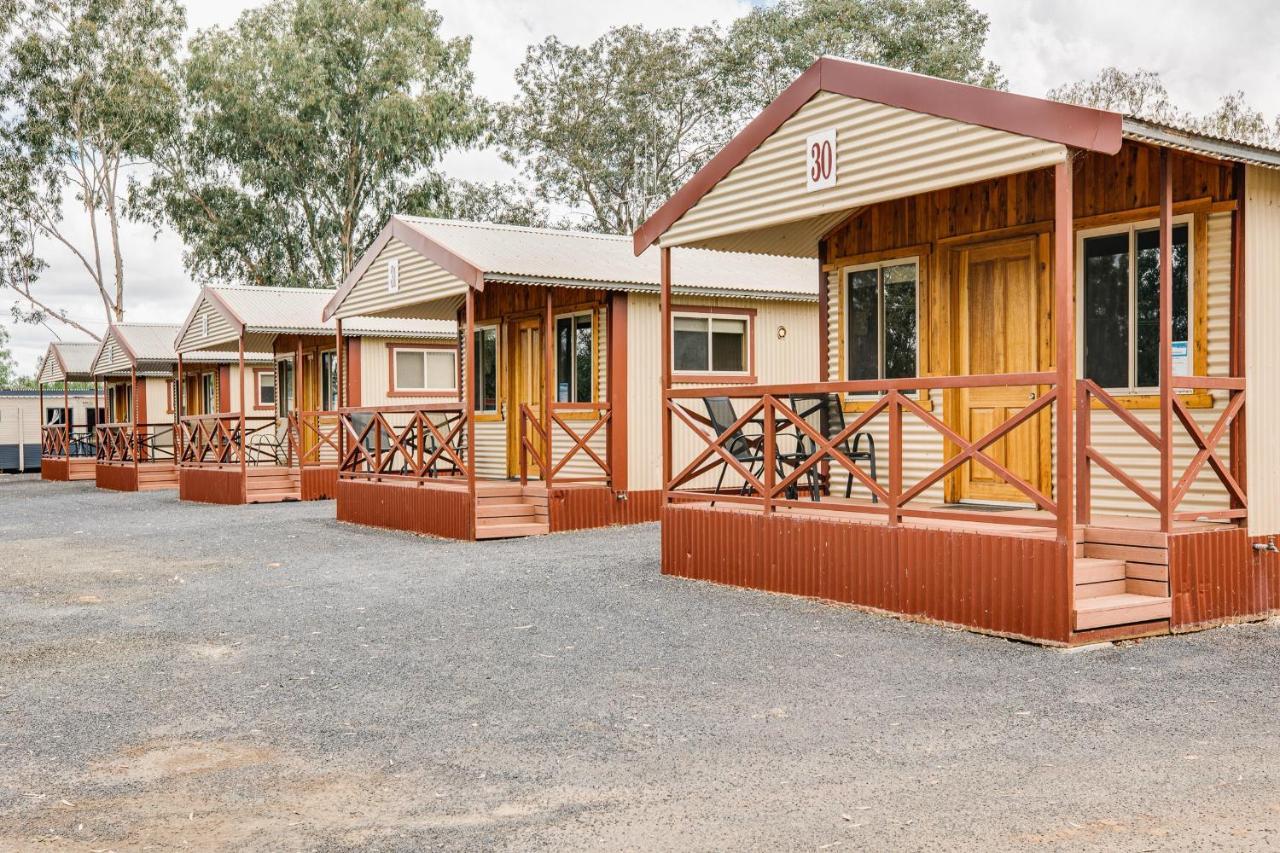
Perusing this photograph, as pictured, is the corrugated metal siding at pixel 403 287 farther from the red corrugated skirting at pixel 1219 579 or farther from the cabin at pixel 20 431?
the cabin at pixel 20 431

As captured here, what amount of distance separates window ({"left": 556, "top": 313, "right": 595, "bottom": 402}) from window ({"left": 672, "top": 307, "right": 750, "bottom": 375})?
94 cm

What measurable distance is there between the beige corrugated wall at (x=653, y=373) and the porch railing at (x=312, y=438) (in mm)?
6813

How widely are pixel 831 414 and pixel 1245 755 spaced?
17.9ft

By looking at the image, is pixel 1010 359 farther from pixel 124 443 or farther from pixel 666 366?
pixel 124 443

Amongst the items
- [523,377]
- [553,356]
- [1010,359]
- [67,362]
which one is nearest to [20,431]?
[67,362]

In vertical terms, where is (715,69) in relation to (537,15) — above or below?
below

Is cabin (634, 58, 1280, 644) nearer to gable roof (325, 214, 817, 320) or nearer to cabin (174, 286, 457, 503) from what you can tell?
gable roof (325, 214, 817, 320)

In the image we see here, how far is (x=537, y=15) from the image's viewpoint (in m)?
33.4

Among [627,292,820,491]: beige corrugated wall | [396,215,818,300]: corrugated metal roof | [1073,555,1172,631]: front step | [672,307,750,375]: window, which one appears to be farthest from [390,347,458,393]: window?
[1073,555,1172,631]: front step

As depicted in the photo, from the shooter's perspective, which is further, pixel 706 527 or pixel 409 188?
pixel 409 188

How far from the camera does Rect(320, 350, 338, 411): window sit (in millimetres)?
19875

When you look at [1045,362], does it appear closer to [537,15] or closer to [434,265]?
[434,265]

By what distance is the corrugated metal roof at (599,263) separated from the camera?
11773 millimetres

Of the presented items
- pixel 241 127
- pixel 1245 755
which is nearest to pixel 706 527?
pixel 1245 755
